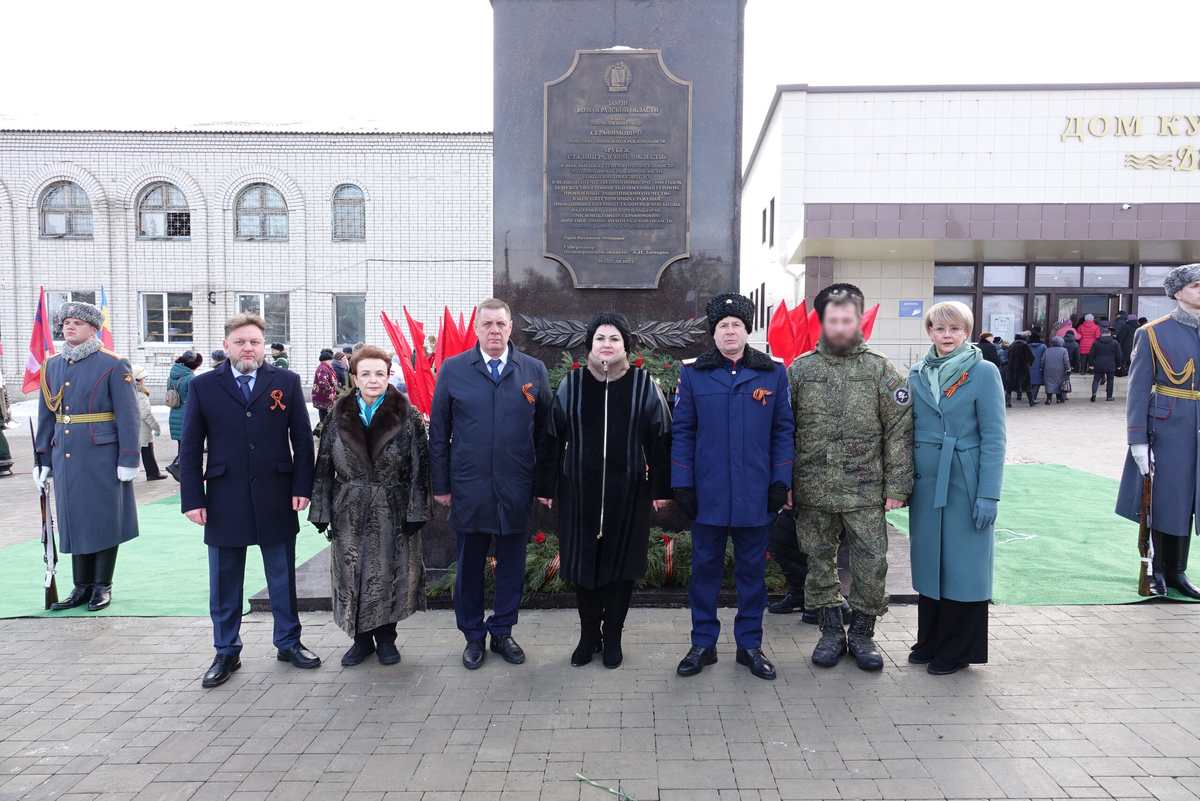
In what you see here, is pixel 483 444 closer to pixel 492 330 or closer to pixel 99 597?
pixel 492 330

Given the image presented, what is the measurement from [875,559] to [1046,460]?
821 cm

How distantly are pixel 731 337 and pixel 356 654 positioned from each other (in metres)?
2.52

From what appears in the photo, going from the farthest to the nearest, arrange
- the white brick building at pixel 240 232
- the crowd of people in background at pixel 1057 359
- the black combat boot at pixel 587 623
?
the white brick building at pixel 240 232
the crowd of people in background at pixel 1057 359
the black combat boot at pixel 587 623

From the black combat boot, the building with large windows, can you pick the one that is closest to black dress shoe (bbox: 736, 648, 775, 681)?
the black combat boot

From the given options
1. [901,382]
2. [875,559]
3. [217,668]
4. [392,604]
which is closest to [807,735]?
[875,559]

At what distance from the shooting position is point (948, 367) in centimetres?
363

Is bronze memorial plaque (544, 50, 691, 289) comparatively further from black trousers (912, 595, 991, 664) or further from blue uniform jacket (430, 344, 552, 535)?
black trousers (912, 595, 991, 664)

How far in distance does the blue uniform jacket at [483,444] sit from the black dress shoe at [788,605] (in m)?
1.74

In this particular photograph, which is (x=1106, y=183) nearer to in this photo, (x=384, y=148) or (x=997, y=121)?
(x=997, y=121)

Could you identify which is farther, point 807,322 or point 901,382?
point 807,322

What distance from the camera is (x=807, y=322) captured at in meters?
5.30

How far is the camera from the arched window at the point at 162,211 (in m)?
18.6

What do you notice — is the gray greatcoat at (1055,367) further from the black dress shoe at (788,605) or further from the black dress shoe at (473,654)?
the black dress shoe at (473,654)

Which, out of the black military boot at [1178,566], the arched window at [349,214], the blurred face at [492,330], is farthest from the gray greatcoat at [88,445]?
the arched window at [349,214]
